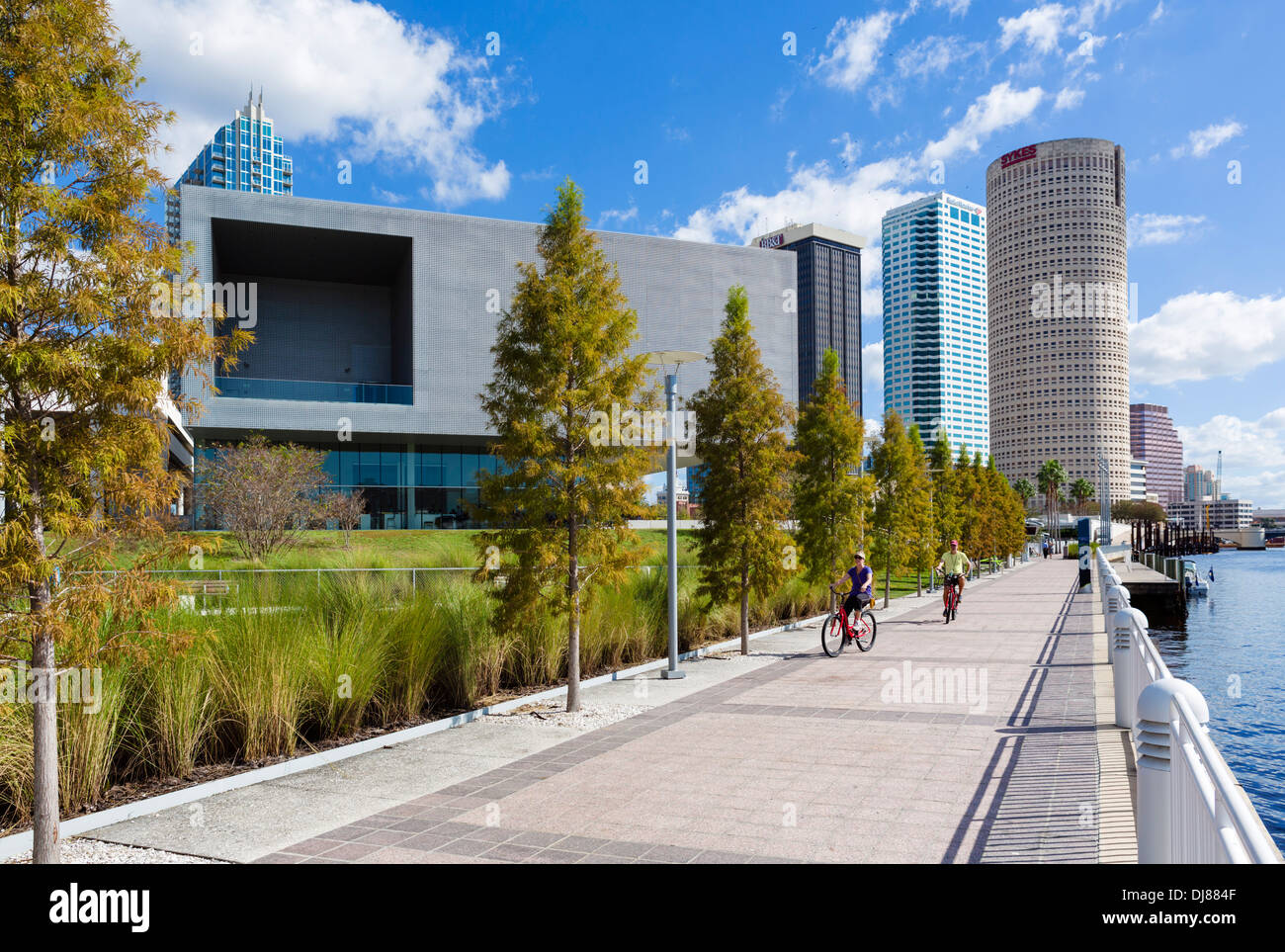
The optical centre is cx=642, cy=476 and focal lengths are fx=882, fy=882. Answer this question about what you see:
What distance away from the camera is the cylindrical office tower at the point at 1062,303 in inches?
5945

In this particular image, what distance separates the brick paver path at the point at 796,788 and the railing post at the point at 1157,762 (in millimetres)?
789

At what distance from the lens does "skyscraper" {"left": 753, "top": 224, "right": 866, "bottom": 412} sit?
167625 millimetres

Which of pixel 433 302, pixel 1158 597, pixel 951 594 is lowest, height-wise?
pixel 1158 597

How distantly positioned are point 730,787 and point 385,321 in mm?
52156

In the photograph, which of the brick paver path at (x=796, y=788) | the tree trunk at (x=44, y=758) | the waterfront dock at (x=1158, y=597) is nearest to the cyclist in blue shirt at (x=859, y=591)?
the brick paver path at (x=796, y=788)

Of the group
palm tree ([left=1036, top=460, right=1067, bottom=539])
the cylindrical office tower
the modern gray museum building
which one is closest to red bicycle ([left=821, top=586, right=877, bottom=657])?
the modern gray museum building

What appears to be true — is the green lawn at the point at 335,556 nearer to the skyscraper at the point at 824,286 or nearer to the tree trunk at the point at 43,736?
the tree trunk at the point at 43,736

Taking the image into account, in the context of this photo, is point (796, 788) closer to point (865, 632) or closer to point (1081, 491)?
point (865, 632)

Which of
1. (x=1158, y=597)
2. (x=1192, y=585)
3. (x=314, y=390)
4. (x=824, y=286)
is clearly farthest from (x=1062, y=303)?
(x=314, y=390)

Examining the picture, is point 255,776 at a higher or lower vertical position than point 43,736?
lower

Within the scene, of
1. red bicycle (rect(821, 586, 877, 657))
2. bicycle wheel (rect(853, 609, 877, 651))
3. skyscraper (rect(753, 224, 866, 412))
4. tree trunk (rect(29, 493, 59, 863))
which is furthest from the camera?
skyscraper (rect(753, 224, 866, 412))

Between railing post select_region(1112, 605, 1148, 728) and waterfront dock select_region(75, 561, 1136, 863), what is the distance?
8.9 inches

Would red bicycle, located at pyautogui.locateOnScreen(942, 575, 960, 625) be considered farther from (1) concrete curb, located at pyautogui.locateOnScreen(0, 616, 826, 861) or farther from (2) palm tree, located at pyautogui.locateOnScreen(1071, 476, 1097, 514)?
(2) palm tree, located at pyautogui.locateOnScreen(1071, 476, 1097, 514)

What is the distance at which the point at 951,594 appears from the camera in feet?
67.8
